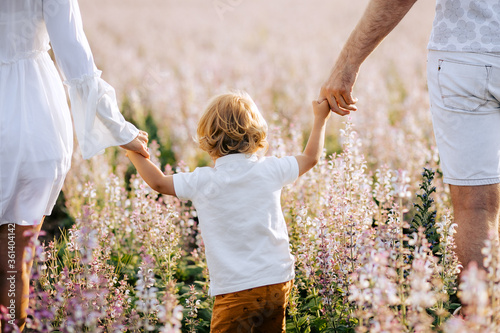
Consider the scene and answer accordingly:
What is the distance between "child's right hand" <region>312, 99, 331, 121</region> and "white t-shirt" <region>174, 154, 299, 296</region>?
1.60 ft

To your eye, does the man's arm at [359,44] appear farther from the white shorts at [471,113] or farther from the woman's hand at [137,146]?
the woman's hand at [137,146]

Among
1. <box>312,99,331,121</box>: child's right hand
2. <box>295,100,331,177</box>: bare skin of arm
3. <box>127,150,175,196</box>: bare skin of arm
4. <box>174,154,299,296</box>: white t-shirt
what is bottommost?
<box>174,154,299,296</box>: white t-shirt

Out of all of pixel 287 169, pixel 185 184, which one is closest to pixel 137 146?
pixel 185 184

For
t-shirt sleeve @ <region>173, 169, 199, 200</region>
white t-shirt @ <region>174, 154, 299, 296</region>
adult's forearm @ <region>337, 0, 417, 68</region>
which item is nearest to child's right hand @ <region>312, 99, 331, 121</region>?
adult's forearm @ <region>337, 0, 417, 68</region>

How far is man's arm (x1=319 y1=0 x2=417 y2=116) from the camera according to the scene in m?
2.88

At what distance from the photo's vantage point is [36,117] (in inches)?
107

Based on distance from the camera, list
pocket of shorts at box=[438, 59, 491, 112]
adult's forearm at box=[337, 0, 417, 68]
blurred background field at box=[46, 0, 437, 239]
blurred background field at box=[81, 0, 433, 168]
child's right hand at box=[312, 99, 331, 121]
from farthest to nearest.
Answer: blurred background field at box=[81, 0, 433, 168], blurred background field at box=[46, 0, 437, 239], child's right hand at box=[312, 99, 331, 121], adult's forearm at box=[337, 0, 417, 68], pocket of shorts at box=[438, 59, 491, 112]

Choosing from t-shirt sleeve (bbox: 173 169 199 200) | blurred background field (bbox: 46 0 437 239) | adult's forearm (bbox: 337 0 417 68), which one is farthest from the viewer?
blurred background field (bbox: 46 0 437 239)

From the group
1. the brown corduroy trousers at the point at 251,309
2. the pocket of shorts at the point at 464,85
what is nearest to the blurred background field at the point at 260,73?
the pocket of shorts at the point at 464,85

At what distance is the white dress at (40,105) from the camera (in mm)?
2660

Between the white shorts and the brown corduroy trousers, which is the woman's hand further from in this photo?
the white shorts

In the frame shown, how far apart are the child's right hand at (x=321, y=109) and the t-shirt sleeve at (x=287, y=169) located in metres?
0.38

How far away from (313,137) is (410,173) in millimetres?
2483

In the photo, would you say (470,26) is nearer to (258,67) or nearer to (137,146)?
(137,146)
